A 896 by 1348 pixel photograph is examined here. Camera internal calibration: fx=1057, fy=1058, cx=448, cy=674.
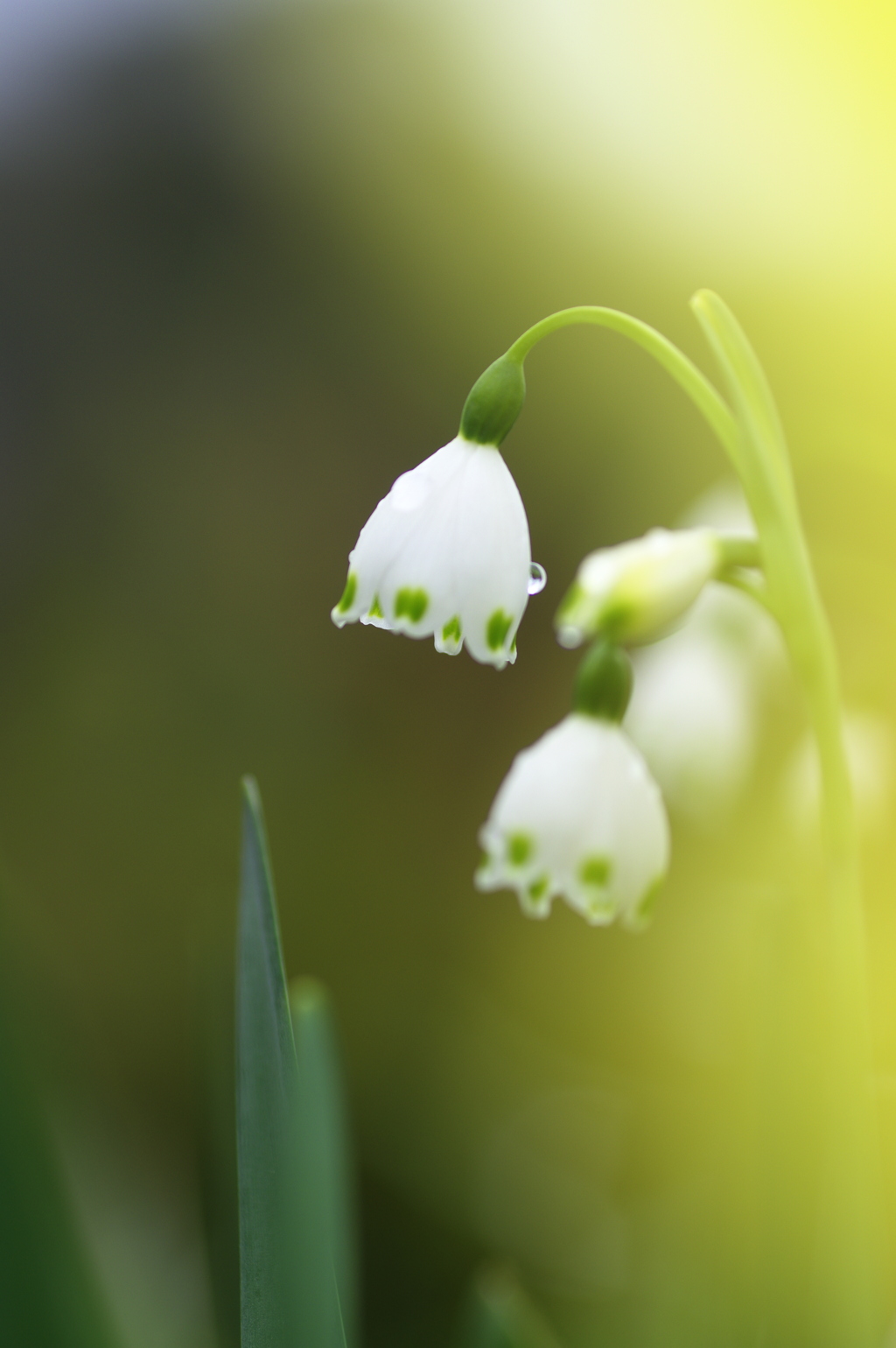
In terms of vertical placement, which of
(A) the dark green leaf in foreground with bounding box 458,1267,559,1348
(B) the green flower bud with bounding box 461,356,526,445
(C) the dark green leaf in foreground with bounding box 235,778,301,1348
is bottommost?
(A) the dark green leaf in foreground with bounding box 458,1267,559,1348

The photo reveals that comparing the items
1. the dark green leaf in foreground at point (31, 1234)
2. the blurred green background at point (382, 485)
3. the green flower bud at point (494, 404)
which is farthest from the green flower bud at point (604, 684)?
the blurred green background at point (382, 485)

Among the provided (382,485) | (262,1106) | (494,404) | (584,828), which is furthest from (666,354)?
(382,485)

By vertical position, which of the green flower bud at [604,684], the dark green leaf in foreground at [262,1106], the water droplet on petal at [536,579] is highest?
the water droplet on petal at [536,579]

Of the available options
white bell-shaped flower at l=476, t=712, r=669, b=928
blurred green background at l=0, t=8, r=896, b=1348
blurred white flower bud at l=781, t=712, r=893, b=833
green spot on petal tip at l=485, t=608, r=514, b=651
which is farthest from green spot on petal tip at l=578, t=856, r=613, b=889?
blurred green background at l=0, t=8, r=896, b=1348

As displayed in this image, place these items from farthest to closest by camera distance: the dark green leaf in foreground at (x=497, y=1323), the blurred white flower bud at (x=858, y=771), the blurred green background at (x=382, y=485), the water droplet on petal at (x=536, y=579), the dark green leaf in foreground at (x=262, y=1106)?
the blurred green background at (x=382, y=485) → the blurred white flower bud at (x=858, y=771) → the dark green leaf in foreground at (x=497, y=1323) → the water droplet on petal at (x=536, y=579) → the dark green leaf in foreground at (x=262, y=1106)

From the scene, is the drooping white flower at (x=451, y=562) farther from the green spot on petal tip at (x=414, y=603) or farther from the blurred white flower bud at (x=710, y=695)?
the blurred white flower bud at (x=710, y=695)

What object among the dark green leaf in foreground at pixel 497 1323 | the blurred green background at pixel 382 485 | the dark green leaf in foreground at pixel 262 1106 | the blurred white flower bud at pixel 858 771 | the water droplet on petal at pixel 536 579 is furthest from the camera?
the blurred green background at pixel 382 485

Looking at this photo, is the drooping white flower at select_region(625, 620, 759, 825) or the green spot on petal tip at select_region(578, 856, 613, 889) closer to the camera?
the green spot on petal tip at select_region(578, 856, 613, 889)

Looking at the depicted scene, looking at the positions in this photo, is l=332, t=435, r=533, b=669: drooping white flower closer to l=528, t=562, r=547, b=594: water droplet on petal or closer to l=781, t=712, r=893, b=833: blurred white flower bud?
l=528, t=562, r=547, b=594: water droplet on petal
